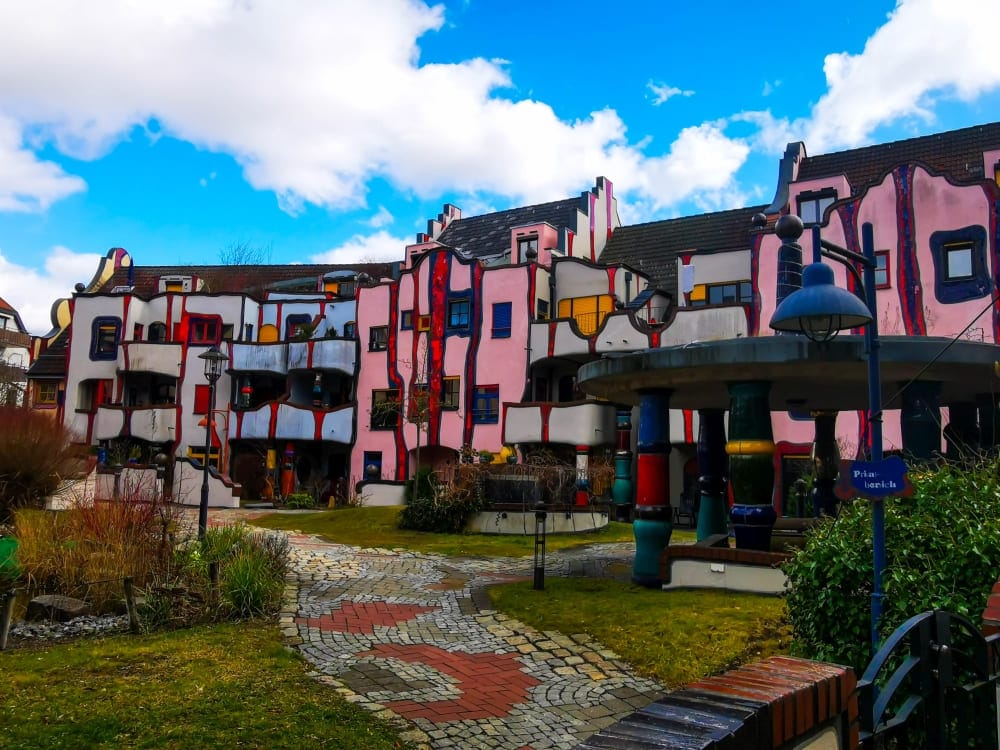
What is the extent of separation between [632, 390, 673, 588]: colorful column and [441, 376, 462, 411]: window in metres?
23.3

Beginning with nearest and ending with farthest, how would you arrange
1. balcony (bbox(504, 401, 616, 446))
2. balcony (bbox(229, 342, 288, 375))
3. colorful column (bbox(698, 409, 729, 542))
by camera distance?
colorful column (bbox(698, 409, 729, 542)), balcony (bbox(504, 401, 616, 446)), balcony (bbox(229, 342, 288, 375))

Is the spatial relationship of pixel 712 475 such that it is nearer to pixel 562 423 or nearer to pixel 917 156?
pixel 562 423

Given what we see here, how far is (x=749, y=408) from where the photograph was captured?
1109 cm

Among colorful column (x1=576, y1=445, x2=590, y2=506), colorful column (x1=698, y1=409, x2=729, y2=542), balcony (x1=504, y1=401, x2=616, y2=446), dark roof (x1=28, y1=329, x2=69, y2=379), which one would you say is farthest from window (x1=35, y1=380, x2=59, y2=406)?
colorful column (x1=698, y1=409, x2=729, y2=542)

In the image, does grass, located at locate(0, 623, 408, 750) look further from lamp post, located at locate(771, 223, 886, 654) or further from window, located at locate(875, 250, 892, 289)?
window, located at locate(875, 250, 892, 289)

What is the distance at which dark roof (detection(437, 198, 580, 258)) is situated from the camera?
4109cm

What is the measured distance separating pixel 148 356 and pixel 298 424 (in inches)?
383

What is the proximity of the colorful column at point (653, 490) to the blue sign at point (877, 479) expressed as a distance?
20.2 ft

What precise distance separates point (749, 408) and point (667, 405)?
1.33 metres

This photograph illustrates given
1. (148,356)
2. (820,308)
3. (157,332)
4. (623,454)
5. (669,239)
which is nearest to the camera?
(820,308)

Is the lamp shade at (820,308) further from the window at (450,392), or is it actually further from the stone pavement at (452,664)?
the window at (450,392)

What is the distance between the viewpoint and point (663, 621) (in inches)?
370

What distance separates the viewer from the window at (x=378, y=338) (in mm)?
37781

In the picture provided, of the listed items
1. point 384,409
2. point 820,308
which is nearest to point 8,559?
point 820,308
